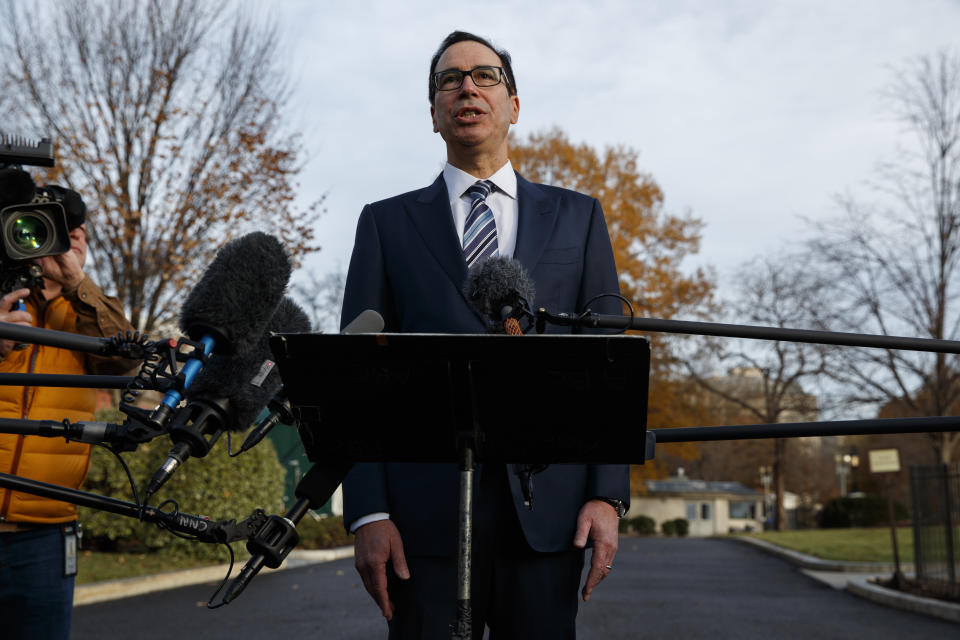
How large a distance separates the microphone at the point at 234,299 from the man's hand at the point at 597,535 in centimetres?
104

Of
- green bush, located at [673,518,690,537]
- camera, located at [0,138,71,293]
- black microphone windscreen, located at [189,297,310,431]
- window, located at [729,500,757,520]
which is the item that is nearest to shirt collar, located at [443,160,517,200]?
black microphone windscreen, located at [189,297,310,431]

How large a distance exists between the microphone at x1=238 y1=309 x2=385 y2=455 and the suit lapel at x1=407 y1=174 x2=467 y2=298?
2.19ft

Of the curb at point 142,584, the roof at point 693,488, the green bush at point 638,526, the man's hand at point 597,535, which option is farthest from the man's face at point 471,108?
the roof at point 693,488

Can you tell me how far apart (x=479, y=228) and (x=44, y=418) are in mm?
1776

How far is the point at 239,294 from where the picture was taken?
2.12 metres

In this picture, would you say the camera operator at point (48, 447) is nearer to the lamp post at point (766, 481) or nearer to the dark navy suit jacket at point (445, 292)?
the dark navy suit jacket at point (445, 292)

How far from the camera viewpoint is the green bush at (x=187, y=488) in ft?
46.8

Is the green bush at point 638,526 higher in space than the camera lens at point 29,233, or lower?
lower

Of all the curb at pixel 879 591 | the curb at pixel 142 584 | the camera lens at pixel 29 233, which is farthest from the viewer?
the curb at pixel 879 591

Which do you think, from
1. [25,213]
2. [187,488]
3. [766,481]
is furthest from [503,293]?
[766,481]

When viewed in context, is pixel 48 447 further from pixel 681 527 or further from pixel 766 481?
pixel 766 481

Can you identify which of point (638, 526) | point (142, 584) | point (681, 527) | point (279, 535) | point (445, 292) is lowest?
point (142, 584)

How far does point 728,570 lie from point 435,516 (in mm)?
18437

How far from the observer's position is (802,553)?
23.2m
